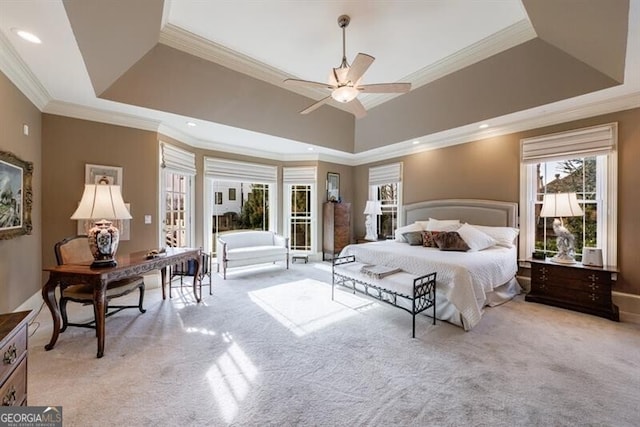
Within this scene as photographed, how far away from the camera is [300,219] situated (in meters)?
6.56

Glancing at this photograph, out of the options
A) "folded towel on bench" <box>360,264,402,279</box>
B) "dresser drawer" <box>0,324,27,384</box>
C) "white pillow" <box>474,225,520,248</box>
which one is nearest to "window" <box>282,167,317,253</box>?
"folded towel on bench" <box>360,264,402,279</box>

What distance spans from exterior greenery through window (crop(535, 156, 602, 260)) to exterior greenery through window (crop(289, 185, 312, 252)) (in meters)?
4.36

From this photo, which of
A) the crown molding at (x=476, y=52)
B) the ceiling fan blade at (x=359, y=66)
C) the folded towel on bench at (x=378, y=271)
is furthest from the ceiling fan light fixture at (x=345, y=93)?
the folded towel on bench at (x=378, y=271)

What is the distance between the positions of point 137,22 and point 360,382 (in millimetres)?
3608

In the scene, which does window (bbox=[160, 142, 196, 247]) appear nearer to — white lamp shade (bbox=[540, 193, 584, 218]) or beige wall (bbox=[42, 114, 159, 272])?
beige wall (bbox=[42, 114, 159, 272])

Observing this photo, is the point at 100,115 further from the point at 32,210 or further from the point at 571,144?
the point at 571,144

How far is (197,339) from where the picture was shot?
8.48ft

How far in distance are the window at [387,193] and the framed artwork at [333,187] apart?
809 millimetres

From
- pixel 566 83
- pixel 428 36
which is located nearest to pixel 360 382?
pixel 428 36

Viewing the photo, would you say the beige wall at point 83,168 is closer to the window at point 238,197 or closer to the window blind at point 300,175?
the window at point 238,197

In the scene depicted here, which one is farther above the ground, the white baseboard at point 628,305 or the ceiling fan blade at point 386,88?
the ceiling fan blade at point 386,88

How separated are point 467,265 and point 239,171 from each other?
14.9ft

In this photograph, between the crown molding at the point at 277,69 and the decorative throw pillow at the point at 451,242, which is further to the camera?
the decorative throw pillow at the point at 451,242

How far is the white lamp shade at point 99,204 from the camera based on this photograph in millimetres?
2447
